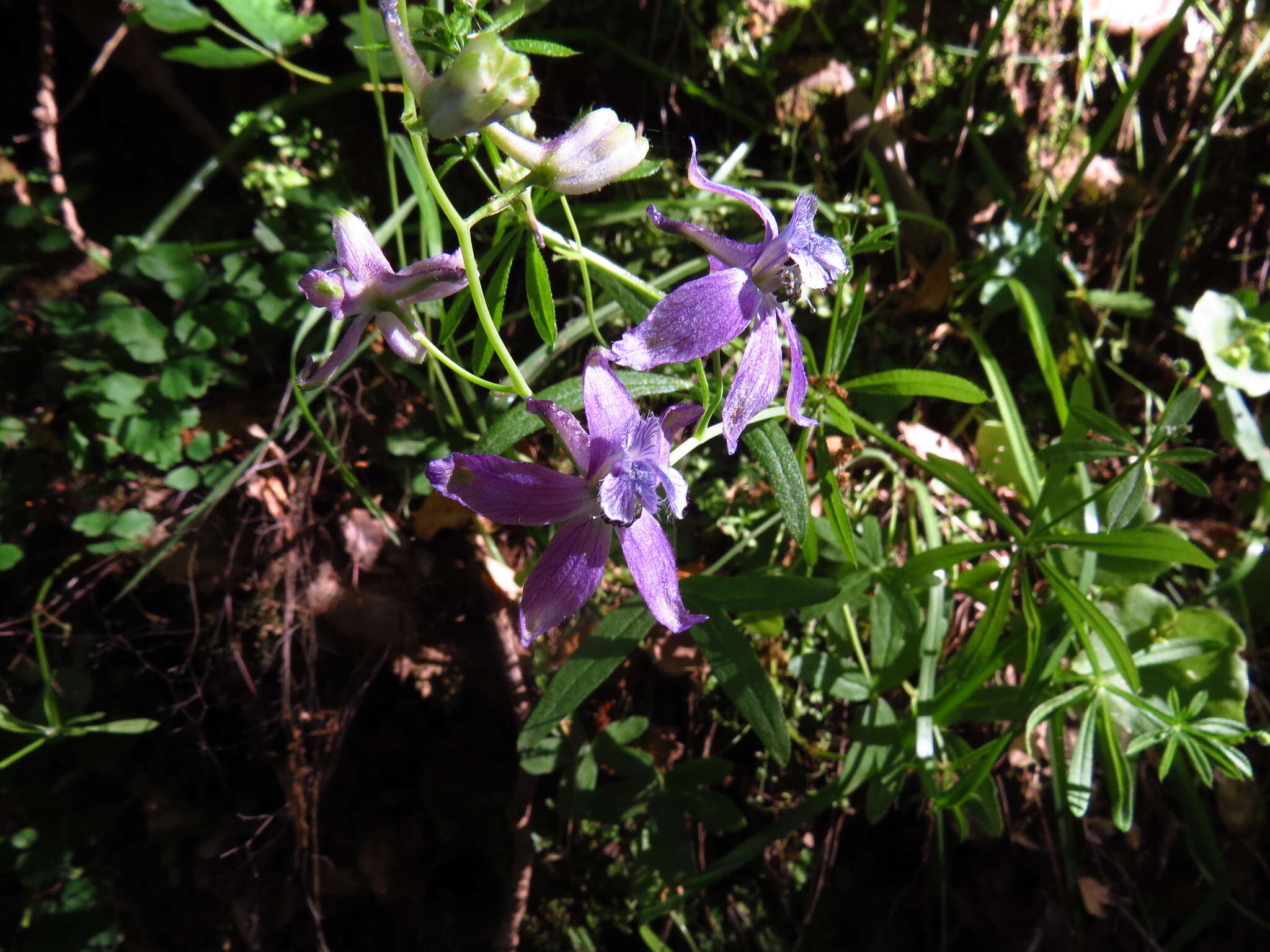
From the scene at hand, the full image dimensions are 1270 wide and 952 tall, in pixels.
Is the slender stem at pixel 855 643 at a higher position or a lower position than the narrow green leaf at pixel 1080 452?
lower

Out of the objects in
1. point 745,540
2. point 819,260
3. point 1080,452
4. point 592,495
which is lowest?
point 745,540

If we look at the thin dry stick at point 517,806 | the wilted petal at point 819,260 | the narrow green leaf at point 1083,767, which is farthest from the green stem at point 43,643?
the narrow green leaf at point 1083,767

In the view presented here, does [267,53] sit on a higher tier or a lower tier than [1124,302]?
higher

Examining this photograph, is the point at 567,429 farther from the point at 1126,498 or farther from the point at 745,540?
the point at 1126,498

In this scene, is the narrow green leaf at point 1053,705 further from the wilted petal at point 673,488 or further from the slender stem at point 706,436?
the wilted petal at point 673,488

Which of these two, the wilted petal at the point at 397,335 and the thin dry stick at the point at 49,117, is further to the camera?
the thin dry stick at the point at 49,117

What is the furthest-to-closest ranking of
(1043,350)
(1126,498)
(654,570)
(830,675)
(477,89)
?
(1043,350), (830,675), (1126,498), (654,570), (477,89)

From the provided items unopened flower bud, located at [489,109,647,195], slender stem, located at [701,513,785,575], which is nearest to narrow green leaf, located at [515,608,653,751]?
slender stem, located at [701,513,785,575]

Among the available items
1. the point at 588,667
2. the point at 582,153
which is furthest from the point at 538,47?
the point at 588,667
